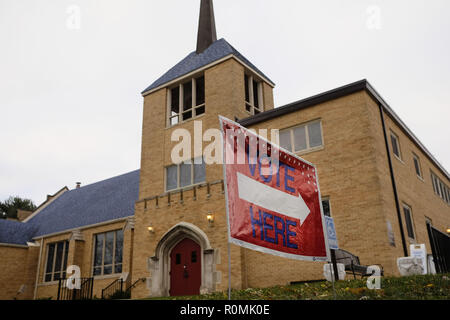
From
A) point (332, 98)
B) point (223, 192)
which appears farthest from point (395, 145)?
point (223, 192)

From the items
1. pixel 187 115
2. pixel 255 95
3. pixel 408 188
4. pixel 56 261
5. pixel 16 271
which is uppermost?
pixel 255 95

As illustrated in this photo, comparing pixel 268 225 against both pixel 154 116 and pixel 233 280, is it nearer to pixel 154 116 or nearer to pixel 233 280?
pixel 233 280

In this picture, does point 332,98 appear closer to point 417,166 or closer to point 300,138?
point 300,138

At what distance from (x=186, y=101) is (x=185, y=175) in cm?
477

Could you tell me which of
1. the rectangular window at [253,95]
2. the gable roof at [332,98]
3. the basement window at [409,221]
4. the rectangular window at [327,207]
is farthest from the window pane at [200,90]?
the basement window at [409,221]

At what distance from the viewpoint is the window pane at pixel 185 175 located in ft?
62.1

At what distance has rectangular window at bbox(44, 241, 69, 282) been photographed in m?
27.5

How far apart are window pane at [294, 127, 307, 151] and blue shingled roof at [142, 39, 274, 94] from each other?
5.70 metres

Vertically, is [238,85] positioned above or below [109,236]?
above

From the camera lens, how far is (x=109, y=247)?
25312 mm
